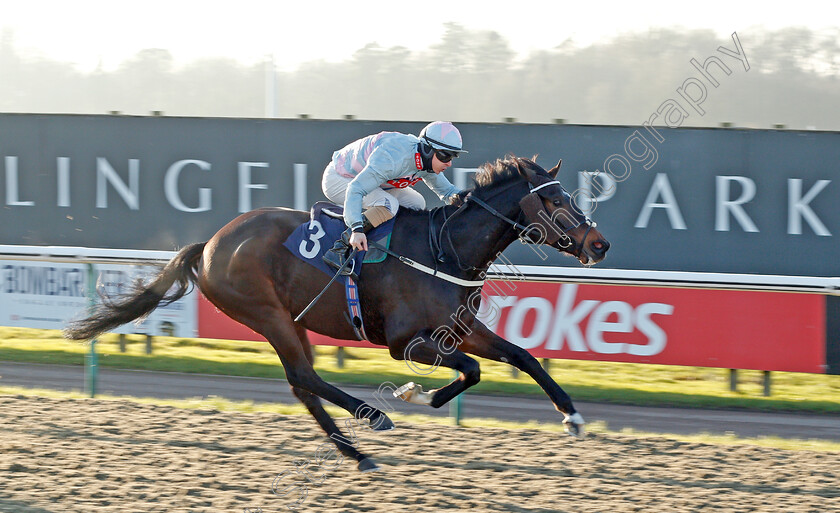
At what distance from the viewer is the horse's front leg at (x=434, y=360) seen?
200 inches

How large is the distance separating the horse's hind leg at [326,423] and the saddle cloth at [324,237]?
1.63ft

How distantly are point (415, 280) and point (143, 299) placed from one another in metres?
1.97

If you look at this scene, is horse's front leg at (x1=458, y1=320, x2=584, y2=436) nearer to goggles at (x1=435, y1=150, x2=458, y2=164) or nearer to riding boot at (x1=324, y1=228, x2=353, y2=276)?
riding boot at (x1=324, y1=228, x2=353, y2=276)

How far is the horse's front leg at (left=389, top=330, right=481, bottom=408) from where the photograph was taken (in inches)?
200

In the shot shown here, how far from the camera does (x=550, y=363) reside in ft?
29.9

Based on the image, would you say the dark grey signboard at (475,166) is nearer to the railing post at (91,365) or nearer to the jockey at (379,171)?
the railing post at (91,365)

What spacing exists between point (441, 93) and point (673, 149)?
3032 millimetres

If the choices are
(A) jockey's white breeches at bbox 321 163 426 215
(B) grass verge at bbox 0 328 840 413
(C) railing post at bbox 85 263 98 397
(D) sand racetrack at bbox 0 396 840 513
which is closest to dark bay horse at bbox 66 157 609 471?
(A) jockey's white breeches at bbox 321 163 426 215

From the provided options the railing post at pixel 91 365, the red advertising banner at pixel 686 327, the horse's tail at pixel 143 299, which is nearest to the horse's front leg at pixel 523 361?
the horse's tail at pixel 143 299

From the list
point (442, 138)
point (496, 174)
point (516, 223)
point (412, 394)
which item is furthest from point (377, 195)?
point (412, 394)

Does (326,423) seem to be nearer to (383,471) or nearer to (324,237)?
(383,471)

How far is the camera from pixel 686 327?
780 cm

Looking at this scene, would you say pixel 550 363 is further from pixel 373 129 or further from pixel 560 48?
pixel 560 48

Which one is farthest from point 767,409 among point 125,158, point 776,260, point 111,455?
point 125,158
